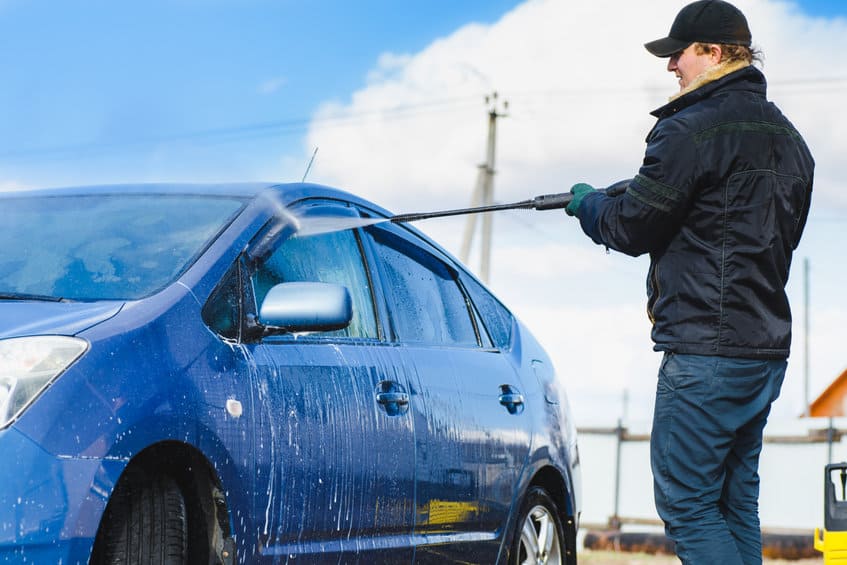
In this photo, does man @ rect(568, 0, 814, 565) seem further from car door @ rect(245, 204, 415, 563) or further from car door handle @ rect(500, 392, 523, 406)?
car door handle @ rect(500, 392, 523, 406)

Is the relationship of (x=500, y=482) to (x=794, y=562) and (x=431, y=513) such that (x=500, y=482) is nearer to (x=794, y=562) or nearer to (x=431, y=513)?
(x=431, y=513)

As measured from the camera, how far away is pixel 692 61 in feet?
15.3

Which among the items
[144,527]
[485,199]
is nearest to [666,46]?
[144,527]

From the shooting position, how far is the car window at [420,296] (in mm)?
5211

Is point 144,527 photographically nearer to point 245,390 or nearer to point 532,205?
point 245,390

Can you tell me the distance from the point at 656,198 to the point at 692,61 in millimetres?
554

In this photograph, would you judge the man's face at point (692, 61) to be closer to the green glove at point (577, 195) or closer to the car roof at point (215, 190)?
the green glove at point (577, 195)

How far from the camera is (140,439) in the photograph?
11.8ft

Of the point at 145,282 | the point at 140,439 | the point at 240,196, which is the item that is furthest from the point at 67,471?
the point at 240,196

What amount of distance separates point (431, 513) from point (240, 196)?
1.31 metres

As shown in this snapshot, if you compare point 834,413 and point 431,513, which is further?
point 834,413

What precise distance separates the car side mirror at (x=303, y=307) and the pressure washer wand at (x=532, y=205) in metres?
0.92

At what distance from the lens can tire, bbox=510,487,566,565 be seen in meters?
5.80

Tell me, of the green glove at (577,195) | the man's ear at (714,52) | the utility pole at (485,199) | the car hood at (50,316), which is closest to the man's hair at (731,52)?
the man's ear at (714,52)
